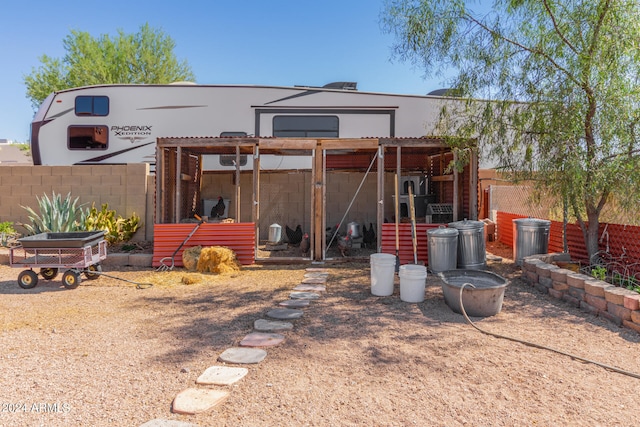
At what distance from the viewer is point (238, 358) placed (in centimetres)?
325

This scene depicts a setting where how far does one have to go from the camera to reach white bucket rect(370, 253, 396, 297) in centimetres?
531

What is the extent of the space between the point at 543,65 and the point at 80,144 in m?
10.1

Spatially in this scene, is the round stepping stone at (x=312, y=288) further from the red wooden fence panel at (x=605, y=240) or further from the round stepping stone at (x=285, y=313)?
the red wooden fence panel at (x=605, y=240)

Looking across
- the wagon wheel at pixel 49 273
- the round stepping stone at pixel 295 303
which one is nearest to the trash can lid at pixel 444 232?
the round stepping stone at pixel 295 303

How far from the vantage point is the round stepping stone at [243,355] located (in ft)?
10.5

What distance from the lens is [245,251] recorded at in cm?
755

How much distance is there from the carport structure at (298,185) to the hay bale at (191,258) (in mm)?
274

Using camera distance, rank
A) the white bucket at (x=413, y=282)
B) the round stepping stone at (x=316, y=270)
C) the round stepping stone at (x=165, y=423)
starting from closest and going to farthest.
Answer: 1. the round stepping stone at (x=165, y=423)
2. the white bucket at (x=413, y=282)
3. the round stepping stone at (x=316, y=270)

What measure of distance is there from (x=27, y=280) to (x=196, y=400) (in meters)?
4.62

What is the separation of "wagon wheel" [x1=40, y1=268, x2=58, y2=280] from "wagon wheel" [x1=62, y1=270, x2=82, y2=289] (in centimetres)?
67

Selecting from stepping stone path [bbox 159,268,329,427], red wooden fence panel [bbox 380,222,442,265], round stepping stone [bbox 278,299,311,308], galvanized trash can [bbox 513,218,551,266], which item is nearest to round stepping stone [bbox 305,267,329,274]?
red wooden fence panel [bbox 380,222,442,265]

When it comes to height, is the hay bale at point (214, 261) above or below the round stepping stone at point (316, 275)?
above

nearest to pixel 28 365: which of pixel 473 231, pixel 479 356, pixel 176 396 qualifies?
pixel 176 396

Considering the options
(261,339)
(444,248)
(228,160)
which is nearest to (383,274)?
(444,248)
